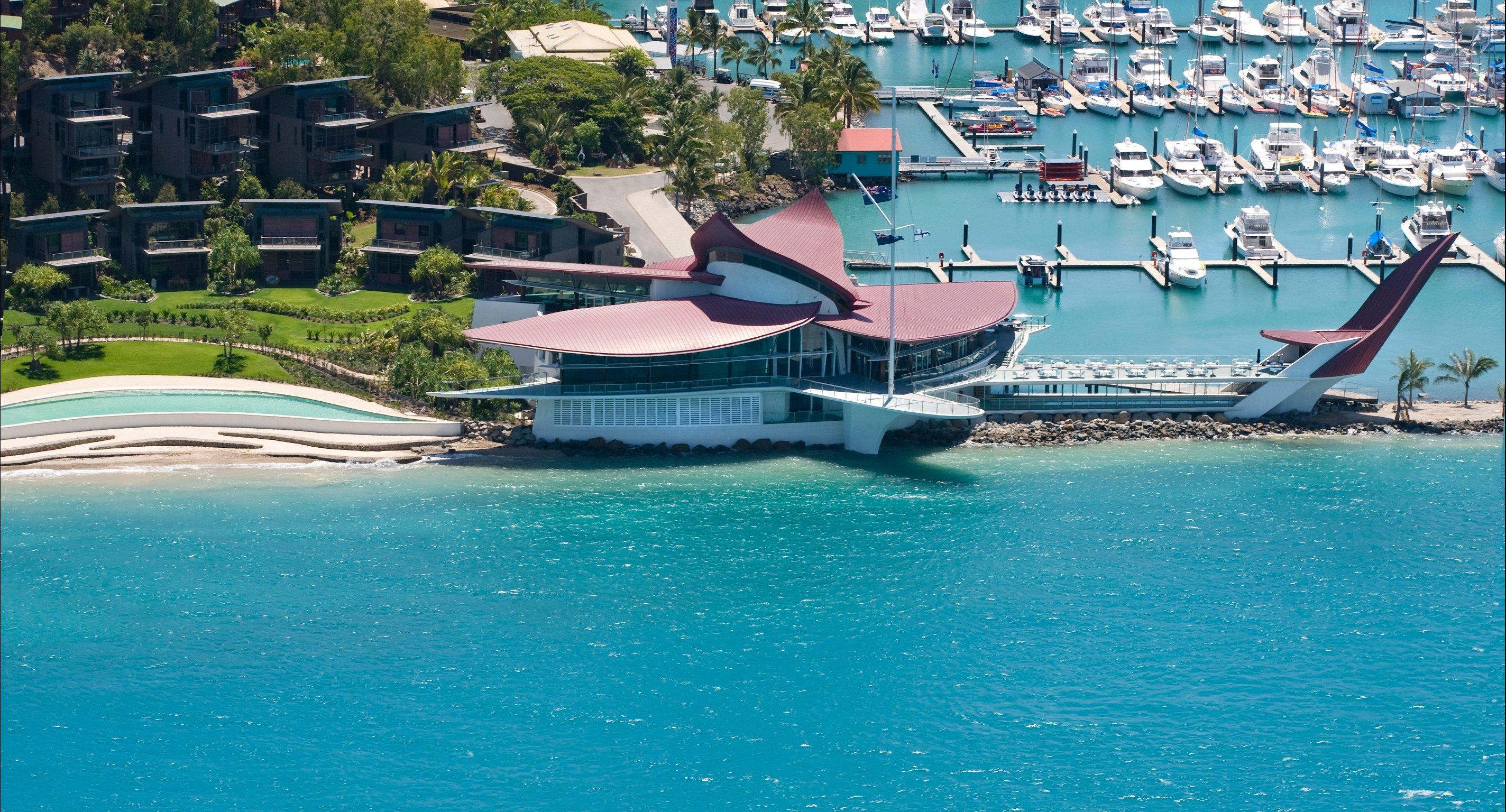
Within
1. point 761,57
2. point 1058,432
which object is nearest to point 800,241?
point 1058,432

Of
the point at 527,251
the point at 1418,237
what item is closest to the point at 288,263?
the point at 527,251

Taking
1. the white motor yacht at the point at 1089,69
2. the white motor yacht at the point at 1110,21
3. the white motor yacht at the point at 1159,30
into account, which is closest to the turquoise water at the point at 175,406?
the white motor yacht at the point at 1089,69

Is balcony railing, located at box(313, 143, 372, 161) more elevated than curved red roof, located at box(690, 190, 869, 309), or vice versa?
balcony railing, located at box(313, 143, 372, 161)

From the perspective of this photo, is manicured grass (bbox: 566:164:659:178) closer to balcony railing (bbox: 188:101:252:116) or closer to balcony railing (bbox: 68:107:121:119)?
balcony railing (bbox: 188:101:252:116)

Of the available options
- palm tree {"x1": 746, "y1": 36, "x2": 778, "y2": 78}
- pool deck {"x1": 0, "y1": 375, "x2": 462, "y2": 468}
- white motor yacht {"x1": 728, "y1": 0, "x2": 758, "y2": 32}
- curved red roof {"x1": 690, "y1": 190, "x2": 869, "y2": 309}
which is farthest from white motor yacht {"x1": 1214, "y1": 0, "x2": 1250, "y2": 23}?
pool deck {"x1": 0, "y1": 375, "x2": 462, "y2": 468}

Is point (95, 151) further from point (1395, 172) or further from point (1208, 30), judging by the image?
point (1208, 30)

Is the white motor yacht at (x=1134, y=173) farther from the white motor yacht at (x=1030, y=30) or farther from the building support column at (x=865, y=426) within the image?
the building support column at (x=865, y=426)
